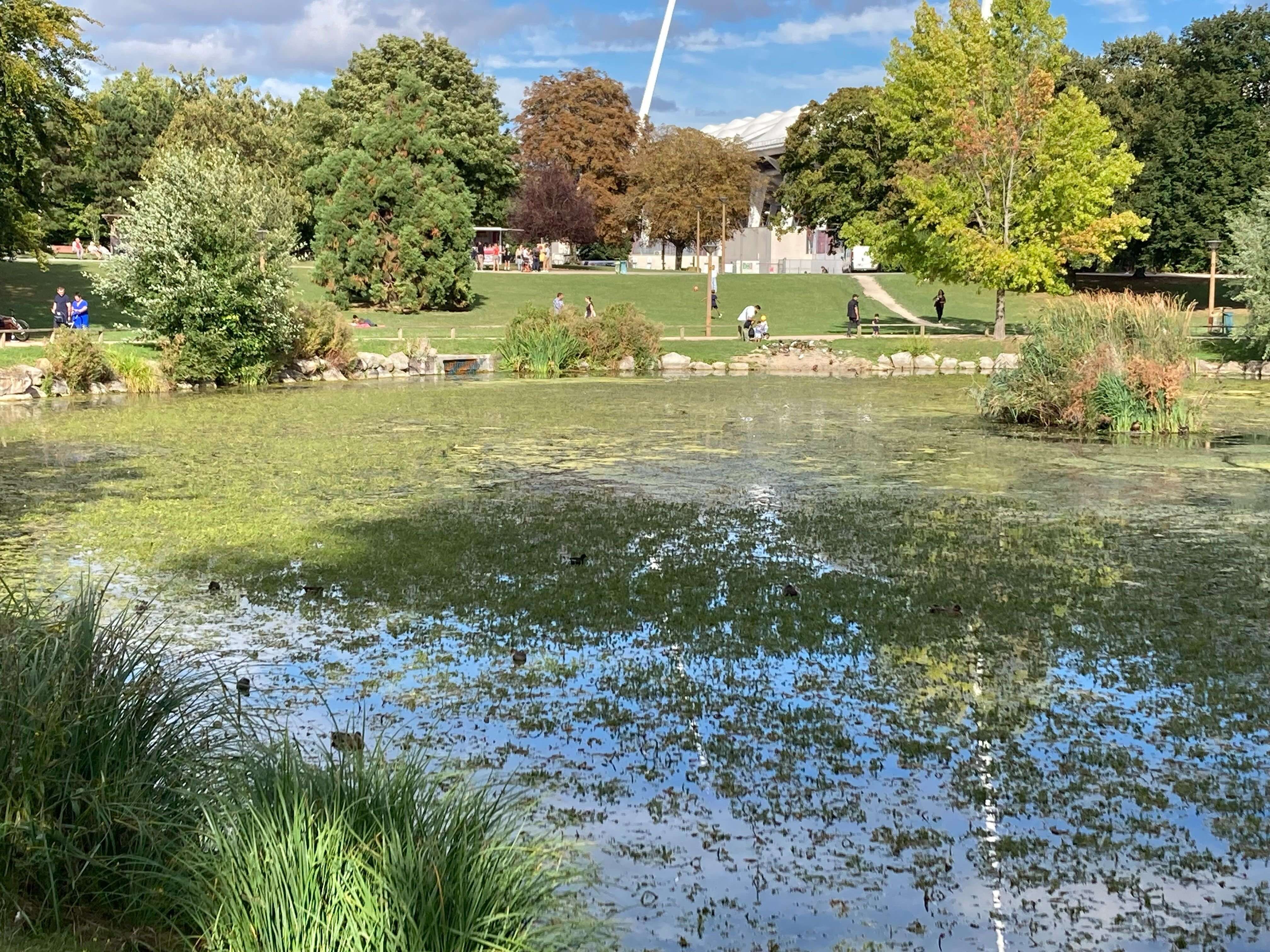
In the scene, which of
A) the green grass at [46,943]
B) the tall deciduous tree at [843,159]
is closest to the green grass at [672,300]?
the tall deciduous tree at [843,159]

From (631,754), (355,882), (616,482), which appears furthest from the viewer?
(616,482)

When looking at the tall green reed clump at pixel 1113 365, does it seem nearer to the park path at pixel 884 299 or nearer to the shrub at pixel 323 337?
the shrub at pixel 323 337

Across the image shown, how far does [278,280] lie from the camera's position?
28.8 metres

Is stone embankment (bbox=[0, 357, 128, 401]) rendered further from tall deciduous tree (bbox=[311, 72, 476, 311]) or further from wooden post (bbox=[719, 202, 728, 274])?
wooden post (bbox=[719, 202, 728, 274])

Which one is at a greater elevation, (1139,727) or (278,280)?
(278,280)

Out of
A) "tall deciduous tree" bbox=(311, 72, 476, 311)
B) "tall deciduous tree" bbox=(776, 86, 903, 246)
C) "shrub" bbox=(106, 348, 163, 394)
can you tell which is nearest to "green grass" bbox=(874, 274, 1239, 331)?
"tall deciduous tree" bbox=(776, 86, 903, 246)

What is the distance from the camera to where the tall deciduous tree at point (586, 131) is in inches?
3287

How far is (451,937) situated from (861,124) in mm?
67414

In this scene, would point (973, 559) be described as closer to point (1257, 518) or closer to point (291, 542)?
point (1257, 518)

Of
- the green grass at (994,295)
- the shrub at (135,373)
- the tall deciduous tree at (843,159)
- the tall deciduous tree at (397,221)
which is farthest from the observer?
the tall deciduous tree at (843,159)

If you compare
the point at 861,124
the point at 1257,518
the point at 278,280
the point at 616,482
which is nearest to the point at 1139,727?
the point at 1257,518

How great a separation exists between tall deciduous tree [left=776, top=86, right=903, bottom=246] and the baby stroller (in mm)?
42327

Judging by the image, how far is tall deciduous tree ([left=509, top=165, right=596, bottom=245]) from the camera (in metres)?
74.3

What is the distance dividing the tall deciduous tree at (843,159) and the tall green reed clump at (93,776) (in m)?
62.0
